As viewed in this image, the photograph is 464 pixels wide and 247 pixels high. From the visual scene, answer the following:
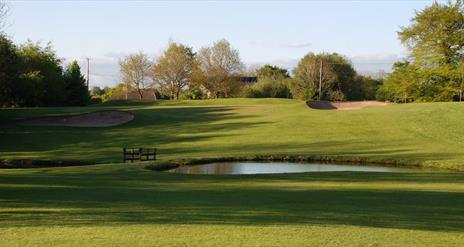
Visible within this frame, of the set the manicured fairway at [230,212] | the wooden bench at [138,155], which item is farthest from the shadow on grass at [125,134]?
the manicured fairway at [230,212]

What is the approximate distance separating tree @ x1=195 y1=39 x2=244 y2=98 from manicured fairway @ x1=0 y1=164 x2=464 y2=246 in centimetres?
7699

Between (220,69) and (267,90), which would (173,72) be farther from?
(267,90)

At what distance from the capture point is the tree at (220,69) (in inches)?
3812

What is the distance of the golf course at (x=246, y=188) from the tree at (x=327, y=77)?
50.7 meters

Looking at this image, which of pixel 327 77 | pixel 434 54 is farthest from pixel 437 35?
→ pixel 327 77

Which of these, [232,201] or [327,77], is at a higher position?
[327,77]

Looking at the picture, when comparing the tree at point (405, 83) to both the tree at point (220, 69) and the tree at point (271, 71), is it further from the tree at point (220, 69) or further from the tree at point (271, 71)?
the tree at point (271, 71)

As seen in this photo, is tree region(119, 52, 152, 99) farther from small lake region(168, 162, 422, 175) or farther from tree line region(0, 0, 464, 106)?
small lake region(168, 162, 422, 175)

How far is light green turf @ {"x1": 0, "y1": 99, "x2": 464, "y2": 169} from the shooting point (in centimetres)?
3403

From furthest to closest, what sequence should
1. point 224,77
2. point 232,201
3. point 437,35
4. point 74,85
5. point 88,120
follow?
point 224,77, point 74,85, point 437,35, point 88,120, point 232,201

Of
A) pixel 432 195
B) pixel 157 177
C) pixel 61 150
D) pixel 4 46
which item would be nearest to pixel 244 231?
pixel 432 195

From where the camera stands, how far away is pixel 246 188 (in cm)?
Result: 1752

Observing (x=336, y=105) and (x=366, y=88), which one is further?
(x=366, y=88)

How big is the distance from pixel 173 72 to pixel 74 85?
26.5m
